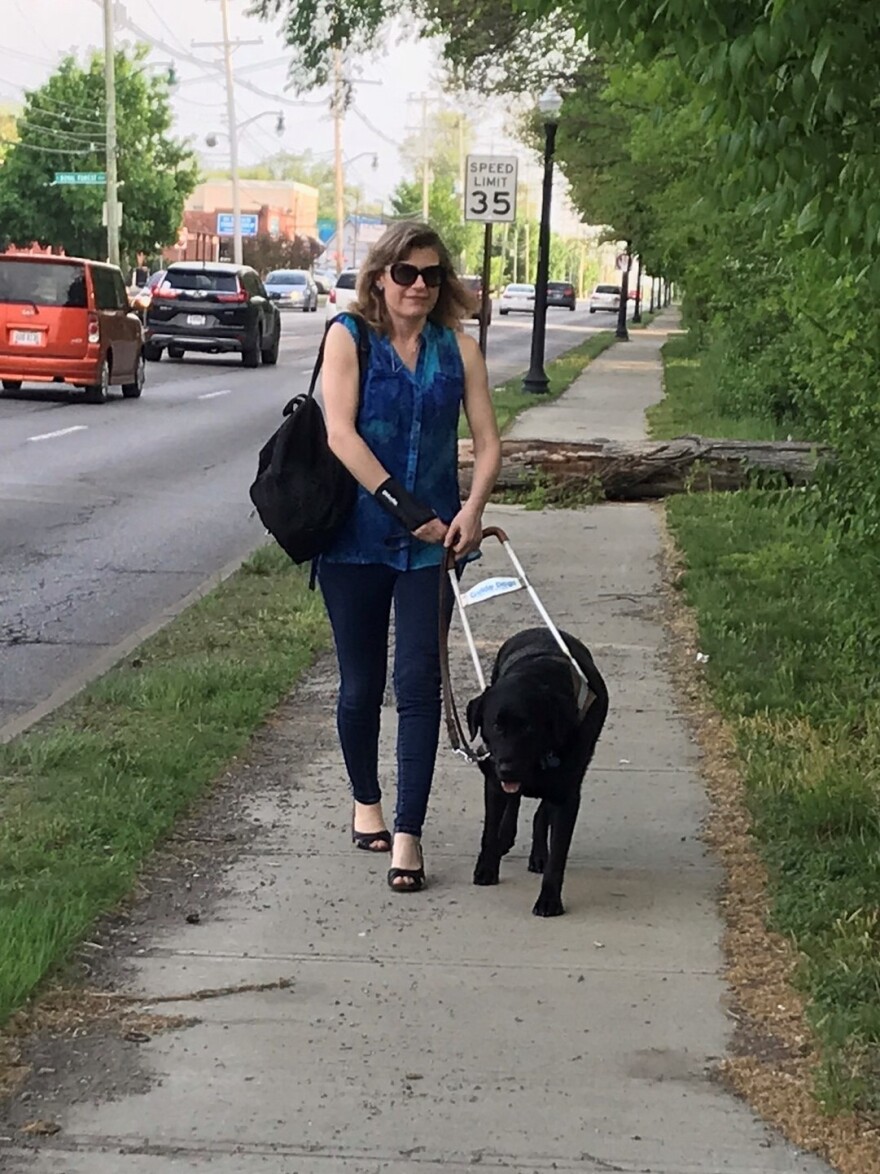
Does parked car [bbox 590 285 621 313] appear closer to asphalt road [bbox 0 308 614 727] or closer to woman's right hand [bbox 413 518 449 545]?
asphalt road [bbox 0 308 614 727]

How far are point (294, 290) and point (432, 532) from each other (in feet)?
209

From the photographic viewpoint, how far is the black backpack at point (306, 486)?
5.19 metres

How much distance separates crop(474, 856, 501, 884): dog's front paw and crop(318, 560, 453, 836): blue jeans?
209mm

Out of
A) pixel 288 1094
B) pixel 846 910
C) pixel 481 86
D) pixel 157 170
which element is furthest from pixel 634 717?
pixel 157 170

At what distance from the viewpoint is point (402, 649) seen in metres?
5.32

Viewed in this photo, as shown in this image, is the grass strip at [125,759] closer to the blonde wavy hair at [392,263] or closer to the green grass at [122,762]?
the green grass at [122,762]

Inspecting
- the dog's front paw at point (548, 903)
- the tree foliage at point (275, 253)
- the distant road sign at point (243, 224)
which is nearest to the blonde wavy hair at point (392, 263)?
the dog's front paw at point (548, 903)

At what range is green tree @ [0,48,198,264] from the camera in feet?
195

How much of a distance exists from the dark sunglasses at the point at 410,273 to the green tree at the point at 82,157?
5593 cm

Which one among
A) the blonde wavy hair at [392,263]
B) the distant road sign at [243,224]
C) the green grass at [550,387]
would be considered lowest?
the distant road sign at [243,224]

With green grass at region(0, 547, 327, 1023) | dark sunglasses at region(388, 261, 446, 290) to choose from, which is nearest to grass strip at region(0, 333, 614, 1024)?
green grass at region(0, 547, 327, 1023)

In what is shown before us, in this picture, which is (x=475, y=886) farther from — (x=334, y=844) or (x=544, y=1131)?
(x=544, y=1131)

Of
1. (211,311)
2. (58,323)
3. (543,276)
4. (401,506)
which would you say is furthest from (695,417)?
(401,506)

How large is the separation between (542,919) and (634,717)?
7.95ft
